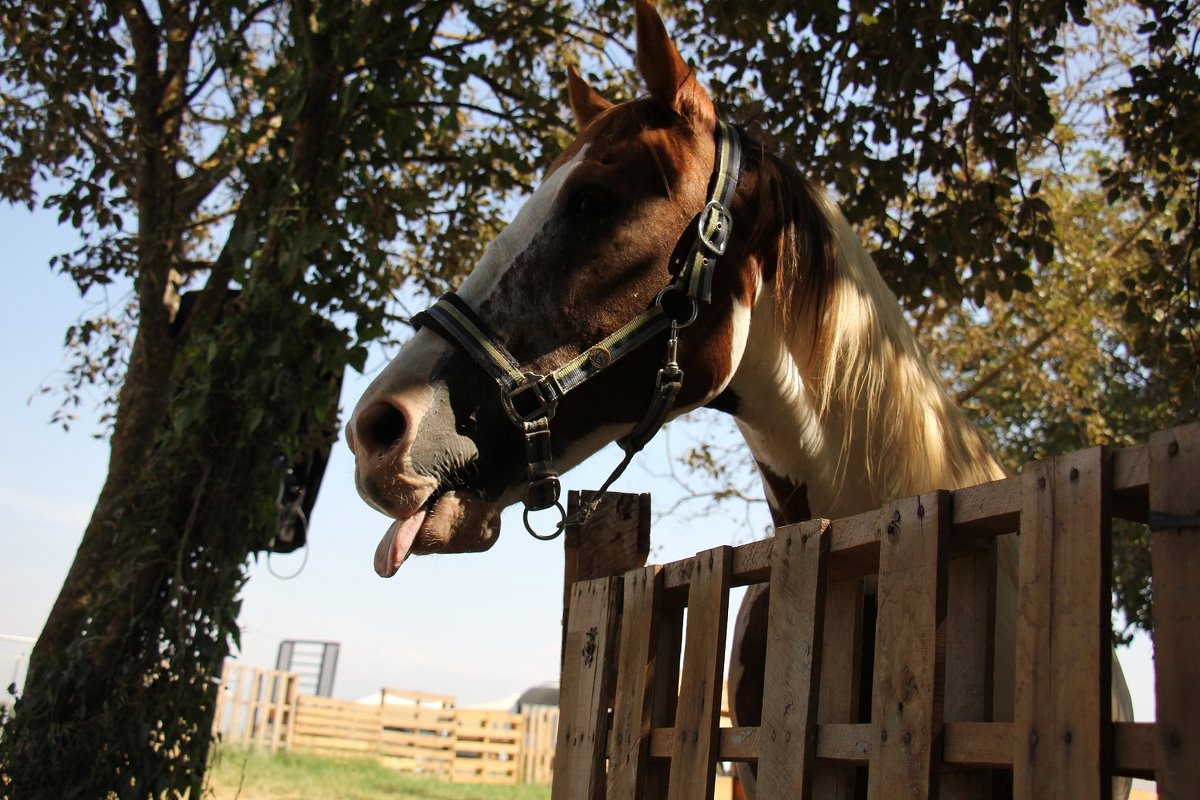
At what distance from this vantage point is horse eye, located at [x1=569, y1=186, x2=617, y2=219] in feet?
6.75

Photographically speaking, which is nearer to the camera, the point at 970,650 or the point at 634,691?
the point at 970,650

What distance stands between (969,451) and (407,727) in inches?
706

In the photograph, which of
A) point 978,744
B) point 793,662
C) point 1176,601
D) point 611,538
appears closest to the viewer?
point 1176,601

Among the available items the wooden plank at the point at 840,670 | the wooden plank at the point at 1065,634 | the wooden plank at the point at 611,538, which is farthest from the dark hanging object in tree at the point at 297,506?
the wooden plank at the point at 1065,634

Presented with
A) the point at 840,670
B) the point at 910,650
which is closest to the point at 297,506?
the point at 840,670

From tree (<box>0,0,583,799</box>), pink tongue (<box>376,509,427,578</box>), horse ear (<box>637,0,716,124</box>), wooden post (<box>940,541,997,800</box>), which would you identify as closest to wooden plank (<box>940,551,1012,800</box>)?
wooden post (<box>940,541,997,800</box>)

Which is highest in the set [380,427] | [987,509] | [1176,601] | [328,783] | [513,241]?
[513,241]

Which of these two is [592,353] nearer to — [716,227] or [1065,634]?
[716,227]

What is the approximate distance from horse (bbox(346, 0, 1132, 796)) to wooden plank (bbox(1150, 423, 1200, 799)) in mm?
706

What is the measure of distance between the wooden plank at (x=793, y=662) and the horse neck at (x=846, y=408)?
Result: 1.18 ft

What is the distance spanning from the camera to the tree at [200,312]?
4.80 m

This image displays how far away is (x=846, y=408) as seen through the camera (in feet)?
6.98

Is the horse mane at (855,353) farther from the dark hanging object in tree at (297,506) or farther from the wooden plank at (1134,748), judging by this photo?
the dark hanging object in tree at (297,506)

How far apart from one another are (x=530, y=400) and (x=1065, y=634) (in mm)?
997
